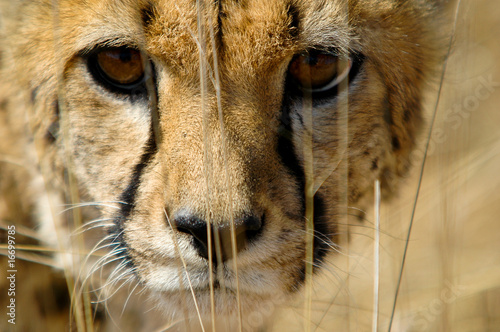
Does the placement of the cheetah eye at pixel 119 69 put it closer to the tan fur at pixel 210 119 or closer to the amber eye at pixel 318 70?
the tan fur at pixel 210 119

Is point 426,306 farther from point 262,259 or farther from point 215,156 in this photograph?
point 215,156

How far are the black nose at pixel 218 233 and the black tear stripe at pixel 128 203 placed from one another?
0.27 metres

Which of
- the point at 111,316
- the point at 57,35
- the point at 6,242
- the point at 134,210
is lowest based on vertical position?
the point at 111,316

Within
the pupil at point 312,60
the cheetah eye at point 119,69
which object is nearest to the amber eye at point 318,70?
the pupil at point 312,60

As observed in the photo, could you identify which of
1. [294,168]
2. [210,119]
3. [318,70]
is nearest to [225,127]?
[210,119]

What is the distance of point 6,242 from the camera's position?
168 centimetres

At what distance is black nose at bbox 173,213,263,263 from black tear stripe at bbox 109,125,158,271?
0.88 ft

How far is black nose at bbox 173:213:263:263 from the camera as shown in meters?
1.09

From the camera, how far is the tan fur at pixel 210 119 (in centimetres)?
120

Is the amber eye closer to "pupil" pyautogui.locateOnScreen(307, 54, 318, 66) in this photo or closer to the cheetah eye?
"pupil" pyautogui.locateOnScreen(307, 54, 318, 66)

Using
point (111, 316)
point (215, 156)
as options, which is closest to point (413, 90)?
point (215, 156)

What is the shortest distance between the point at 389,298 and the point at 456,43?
4.30ft

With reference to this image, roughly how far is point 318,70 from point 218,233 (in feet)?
1.86

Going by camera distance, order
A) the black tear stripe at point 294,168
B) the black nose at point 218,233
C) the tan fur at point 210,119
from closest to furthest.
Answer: the black nose at point 218,233 < the tan fur at point 210,119 < the black tear stripe at point 294,168
